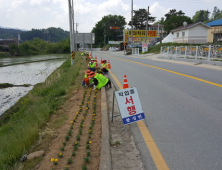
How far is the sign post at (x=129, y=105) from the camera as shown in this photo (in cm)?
475

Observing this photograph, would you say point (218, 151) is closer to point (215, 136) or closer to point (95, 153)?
point (215, 136)

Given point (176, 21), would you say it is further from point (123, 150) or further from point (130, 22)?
point (123, 150)

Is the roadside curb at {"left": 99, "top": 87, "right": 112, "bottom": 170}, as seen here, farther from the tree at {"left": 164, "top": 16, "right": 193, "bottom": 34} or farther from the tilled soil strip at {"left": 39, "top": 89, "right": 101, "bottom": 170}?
the tree at {"left": 164, "top": 16, "right": 193, "bottom": 34}

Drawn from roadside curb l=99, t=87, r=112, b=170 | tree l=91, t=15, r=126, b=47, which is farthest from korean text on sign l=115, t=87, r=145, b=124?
tree l=91, t=15, r=126, b=47

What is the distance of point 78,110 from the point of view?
620cm

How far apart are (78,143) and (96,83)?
193 inches

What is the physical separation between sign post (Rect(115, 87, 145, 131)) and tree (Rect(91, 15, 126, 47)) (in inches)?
3559

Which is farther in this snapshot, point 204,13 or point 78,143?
point 204,13

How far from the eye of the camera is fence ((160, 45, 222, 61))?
16716 mm

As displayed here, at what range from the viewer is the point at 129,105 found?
4.88 metres

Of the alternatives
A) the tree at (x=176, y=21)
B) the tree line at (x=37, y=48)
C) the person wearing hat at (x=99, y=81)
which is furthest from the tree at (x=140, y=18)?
the person wearing hat at (x=99, y=81)

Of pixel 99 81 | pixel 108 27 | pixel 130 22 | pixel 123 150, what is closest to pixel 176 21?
pixel 130 22

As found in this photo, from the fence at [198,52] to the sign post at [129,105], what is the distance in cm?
1402

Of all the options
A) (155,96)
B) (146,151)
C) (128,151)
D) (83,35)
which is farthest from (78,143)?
(83,35)
